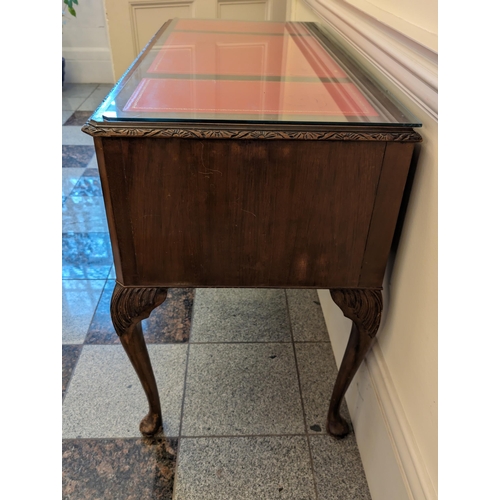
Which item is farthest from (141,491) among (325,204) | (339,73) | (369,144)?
(339,73)

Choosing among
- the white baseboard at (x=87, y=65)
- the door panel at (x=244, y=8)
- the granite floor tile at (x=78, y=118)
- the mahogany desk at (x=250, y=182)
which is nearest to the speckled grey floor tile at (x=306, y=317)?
the mahogany desk at (x=250, y=182)

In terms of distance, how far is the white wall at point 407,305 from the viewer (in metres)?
0.65

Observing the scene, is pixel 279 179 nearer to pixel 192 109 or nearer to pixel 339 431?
pixel 192 109

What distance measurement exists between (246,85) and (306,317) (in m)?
0.84

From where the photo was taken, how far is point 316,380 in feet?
3.99

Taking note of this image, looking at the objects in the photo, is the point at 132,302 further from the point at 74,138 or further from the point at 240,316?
the point at 74,138

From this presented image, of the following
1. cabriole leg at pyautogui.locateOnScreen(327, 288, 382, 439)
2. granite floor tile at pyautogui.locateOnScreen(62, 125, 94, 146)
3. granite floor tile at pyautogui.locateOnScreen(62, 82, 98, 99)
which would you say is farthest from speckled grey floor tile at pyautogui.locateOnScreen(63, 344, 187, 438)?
granite floor tile at pyautogui.locateOnScreen(62, 82, 98, 99)

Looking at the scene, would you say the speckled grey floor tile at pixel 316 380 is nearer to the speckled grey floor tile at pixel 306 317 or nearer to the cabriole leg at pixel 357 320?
the speckled grey floor tile at pixel 306 317

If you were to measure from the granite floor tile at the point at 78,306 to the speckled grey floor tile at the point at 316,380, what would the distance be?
2.22 feet

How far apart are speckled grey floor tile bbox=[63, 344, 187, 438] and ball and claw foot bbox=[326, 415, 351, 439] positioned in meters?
0.38

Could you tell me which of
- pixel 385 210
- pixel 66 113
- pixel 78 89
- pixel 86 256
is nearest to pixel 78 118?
pixel 66 113

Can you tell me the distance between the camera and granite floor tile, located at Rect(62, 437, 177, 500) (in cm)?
95
